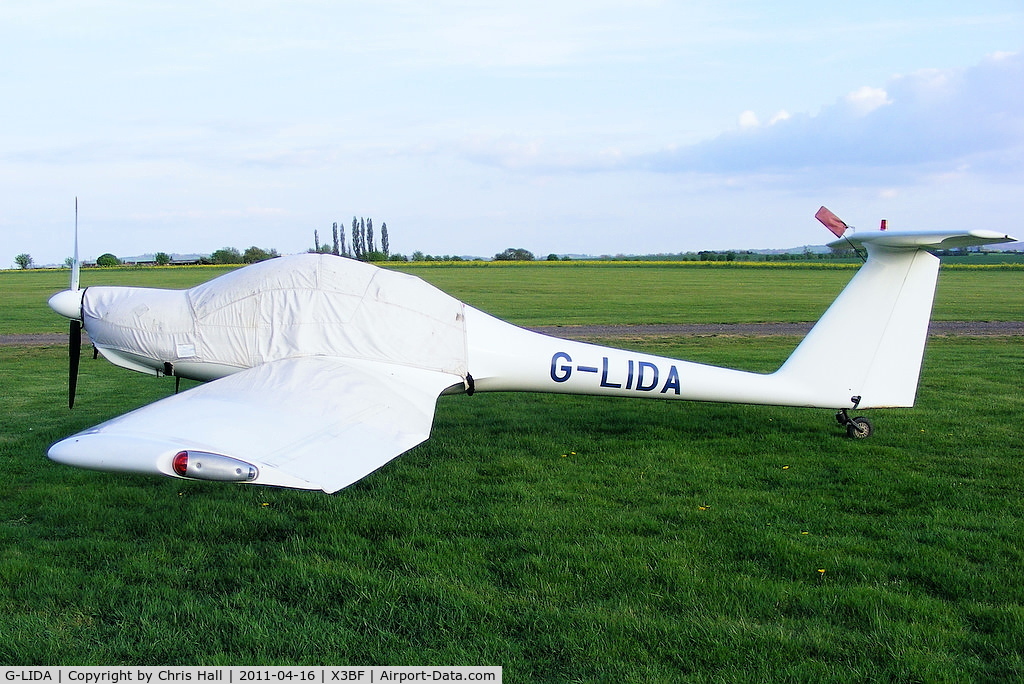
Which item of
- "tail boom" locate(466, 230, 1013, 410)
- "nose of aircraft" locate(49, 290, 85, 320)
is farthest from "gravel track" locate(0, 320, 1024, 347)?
"nose of aircraft" locate(49, 290, 85, 320)

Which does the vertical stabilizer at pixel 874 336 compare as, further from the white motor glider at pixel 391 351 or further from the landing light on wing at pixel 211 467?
the landing light on wing at pixel 211 467

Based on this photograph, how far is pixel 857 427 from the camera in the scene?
8.45 metres

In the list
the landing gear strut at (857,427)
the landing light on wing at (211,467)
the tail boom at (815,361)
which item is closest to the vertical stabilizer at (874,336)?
the tail boom at (815,361)

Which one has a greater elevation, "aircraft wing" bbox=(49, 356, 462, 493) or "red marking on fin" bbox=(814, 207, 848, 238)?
"red marking on fin" bbox=(814, 207, 848, 238)

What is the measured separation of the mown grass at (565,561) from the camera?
404cm

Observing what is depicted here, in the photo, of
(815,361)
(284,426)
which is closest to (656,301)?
(815,361)

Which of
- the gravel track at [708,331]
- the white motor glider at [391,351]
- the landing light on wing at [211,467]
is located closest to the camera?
the landing light on wing at [211,467]

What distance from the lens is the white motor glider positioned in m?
5.98

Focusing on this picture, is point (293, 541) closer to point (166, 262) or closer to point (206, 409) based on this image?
point (206, 409)

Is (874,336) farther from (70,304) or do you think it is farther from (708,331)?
(708,331)

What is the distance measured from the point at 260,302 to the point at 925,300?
6.93 meters

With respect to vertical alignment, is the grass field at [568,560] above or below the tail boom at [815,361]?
below

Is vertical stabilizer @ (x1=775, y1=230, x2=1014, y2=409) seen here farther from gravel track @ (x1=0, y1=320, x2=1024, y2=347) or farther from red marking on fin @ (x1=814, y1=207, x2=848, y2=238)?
gravel track @ (x1=0, y1=320, x2=1024, y2=347)

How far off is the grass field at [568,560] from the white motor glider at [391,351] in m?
0.80
